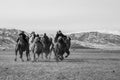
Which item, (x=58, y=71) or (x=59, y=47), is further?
(x=59, y=47)

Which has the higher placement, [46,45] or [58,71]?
[46,45]

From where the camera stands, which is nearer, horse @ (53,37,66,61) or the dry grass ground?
the dry grass ground

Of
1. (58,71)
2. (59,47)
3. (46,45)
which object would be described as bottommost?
(58,71)

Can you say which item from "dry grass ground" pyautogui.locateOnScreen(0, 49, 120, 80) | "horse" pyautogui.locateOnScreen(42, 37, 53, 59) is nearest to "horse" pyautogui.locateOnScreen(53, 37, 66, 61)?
"horse" pyautogui.locateOnScreen(42, 37, 53, 59)

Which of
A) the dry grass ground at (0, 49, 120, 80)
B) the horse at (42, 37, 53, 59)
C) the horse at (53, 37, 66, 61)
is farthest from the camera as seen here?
the horse at (42, 37, 53, 59)

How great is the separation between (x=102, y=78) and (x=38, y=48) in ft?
50.7

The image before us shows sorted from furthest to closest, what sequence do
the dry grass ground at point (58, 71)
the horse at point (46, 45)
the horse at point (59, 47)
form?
the horse at point (46, 45) < the horse at point (59, 47) < the dry grass ground at point (58, 71)

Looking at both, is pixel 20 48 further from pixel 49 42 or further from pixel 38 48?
pixel 49 42

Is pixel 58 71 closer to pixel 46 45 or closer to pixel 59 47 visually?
pixel 59 47

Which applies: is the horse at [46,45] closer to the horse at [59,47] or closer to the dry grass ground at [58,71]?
the horse at [59,47]

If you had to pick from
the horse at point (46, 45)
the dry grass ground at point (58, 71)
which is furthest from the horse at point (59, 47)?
the dry grass ground at point (58, 71)

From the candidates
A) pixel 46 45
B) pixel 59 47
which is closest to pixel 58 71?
pixel 59 47

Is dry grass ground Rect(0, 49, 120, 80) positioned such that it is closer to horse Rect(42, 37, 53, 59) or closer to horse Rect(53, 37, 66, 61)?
horse Rect(53, 37, 66, 61)

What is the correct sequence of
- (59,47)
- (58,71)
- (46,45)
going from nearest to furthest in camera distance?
(58,71) < (59,47) < (46,45)
